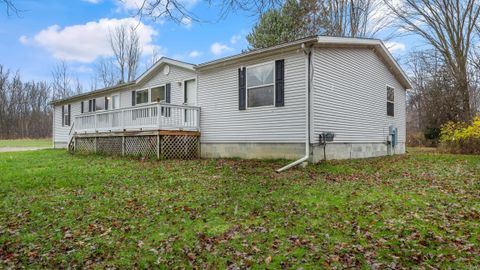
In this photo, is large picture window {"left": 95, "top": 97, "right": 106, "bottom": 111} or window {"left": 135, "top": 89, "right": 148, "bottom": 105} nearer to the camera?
window {"left": 135, "top": 89, "right": 148, "bottom": 105}

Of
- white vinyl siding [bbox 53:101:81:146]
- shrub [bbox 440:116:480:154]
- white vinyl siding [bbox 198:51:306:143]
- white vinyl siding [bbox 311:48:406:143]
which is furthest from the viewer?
white vinyl siding [bbox 53:101:81:146]

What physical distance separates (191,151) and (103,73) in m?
29.9

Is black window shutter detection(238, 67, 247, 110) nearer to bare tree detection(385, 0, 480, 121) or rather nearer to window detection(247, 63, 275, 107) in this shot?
window detection(247, 63, 275, 107)

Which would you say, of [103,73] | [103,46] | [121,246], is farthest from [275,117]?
[103,73]

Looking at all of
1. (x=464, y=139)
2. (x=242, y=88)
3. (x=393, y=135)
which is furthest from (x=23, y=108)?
(x=464, y=139)

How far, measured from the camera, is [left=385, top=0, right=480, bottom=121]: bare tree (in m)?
16.4

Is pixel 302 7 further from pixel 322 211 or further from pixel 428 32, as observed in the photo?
pixel 428 32

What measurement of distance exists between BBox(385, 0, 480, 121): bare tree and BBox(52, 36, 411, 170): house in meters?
4.33

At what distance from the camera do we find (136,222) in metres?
4.63

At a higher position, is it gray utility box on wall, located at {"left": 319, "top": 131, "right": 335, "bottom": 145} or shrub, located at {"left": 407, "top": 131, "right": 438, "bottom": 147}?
gray utility box on wall, located at {"left": 319, "top": 131, "right": 335, "bottom": 145}

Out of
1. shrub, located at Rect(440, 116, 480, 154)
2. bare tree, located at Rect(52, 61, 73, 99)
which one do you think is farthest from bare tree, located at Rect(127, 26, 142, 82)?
shrub, located at Rect(440, 116, 480, 154)

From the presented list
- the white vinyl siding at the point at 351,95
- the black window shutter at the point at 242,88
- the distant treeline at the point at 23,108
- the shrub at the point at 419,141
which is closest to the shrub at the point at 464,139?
the white vinyl siding at the point at 351,95

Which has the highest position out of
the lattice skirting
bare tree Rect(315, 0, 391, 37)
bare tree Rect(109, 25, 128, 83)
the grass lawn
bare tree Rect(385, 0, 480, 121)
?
bare tree Rect(109, 25, 128, 83)

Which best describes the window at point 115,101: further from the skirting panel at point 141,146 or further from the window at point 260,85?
the window at point 260,85
